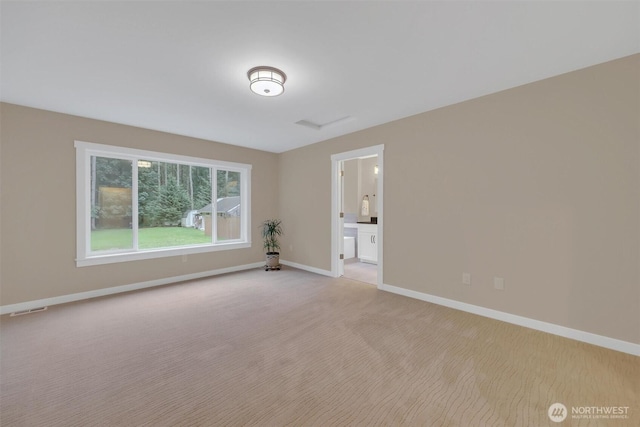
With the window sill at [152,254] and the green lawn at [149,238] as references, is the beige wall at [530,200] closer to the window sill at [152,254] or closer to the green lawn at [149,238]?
the window sill at [152,254]

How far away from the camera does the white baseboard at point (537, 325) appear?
2.21 m

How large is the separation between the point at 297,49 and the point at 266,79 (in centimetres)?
43

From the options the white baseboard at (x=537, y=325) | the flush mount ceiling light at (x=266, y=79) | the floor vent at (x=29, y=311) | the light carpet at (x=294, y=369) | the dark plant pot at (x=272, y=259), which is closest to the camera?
the light carpet at (x=294, y=369)

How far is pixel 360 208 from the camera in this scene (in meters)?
6.91

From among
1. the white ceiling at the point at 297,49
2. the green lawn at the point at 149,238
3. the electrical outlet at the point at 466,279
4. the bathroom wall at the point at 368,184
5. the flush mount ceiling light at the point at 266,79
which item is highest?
the white ceiling at the point at 297,49

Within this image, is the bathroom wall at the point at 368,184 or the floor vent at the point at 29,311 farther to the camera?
the bathroom wall at the point at 368,184

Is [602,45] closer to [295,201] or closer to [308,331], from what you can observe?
→ [308,331]

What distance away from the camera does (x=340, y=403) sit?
1.66 meters

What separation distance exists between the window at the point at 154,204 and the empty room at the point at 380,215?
39 mm

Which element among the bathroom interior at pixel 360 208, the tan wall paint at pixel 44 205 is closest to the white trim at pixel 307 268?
the bathroom interior at pixel 360 208

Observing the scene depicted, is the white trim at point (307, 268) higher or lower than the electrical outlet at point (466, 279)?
lower

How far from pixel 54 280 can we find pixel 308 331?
349 centimetres

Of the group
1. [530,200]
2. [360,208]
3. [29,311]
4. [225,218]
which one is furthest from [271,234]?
[530,200]

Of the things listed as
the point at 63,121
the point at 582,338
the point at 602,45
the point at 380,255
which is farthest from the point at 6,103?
the point at 582,338
